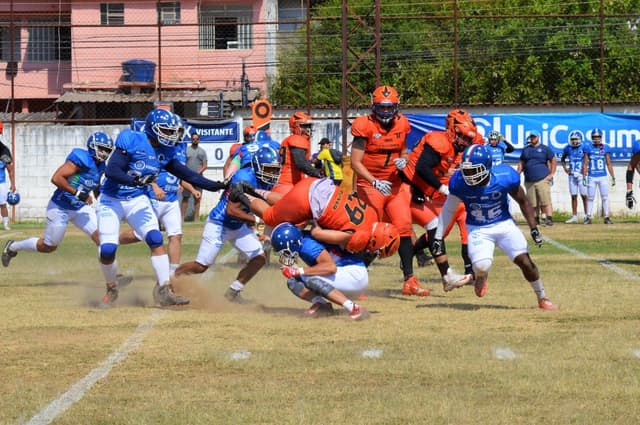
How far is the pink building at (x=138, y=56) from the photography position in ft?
120

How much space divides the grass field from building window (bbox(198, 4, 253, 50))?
21581mm

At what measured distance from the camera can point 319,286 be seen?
32.3ft

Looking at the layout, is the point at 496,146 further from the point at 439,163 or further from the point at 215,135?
the point at 439,163

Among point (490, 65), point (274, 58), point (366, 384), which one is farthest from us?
point (274, 58)

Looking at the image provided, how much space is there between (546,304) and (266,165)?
2.70 metres

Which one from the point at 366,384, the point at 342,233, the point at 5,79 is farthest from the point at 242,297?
the point at 5,79

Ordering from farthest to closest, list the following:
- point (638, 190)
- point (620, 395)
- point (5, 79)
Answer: point (5, 79) < point (638, 190) < point (620, 395)

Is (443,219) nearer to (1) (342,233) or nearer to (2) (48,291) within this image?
(1) (342,233)

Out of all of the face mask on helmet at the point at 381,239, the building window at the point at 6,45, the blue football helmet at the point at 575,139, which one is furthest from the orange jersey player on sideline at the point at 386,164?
the building window at the point at 6,45

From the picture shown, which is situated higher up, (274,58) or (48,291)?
(274,58)

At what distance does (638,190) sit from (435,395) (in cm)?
2115

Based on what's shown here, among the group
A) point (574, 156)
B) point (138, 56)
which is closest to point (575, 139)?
point (574, 156)

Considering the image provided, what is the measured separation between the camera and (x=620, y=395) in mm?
6832

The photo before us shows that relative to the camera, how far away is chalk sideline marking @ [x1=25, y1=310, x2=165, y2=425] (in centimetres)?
651
